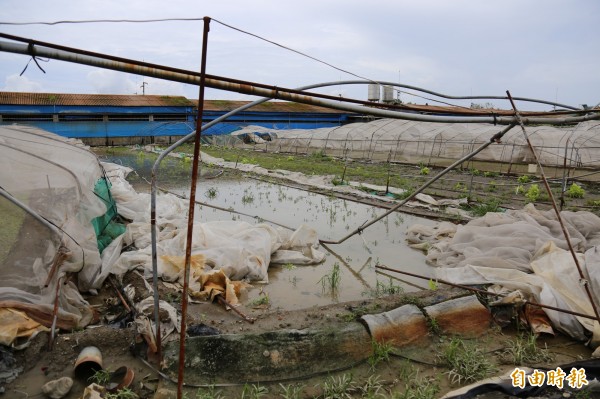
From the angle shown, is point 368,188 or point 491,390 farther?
point 368,188

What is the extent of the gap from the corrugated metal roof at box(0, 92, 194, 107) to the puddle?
59.2 feet

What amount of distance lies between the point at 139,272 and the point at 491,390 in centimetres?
388

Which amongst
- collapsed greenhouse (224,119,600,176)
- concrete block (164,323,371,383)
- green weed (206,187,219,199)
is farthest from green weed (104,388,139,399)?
collapsed greenhouse (224,119,600,176)

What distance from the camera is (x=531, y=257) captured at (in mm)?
5219

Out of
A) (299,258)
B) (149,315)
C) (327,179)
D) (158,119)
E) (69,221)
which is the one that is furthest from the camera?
(158,119)

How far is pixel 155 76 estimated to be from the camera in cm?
244

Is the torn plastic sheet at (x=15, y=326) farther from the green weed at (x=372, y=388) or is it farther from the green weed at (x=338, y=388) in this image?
the green weed at (x=372, y=388)

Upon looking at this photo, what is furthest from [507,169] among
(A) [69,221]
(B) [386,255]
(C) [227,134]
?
(C) [227,134]

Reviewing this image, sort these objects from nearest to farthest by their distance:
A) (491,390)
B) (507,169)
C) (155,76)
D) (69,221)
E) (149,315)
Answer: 1. (155,76)
2. (491,390)
3. (149,315)
4. (69,221)
5. (507,169)

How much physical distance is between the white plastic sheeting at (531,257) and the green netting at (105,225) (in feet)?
14.3

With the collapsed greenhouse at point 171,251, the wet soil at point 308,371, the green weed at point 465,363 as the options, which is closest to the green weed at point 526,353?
the wet soil at point 308,371

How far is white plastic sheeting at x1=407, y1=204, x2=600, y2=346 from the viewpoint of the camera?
13.6 ft

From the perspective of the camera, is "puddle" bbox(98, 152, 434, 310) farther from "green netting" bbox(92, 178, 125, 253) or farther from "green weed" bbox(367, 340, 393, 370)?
"green netting" bbox(92, 178, 125, 253)

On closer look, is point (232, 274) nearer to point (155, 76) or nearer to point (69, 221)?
point (69, 221)
